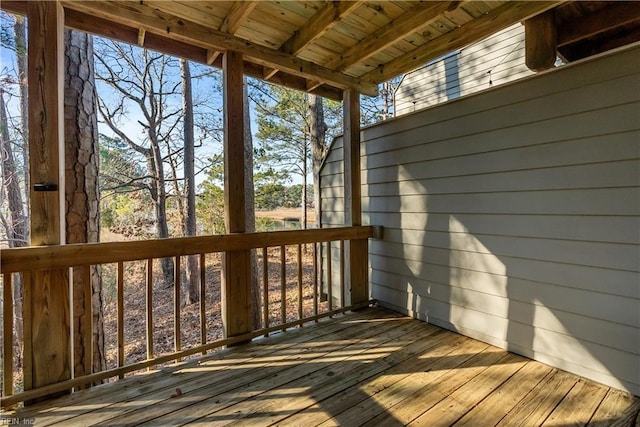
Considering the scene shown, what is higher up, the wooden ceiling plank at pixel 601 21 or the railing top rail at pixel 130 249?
the wooden ceiling plank at pixel 601 21

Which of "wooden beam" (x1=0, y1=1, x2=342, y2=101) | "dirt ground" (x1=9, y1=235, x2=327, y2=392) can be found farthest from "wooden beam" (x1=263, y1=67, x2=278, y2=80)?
"dirt ground" (x1=9, y1=235, x2=327, y2=392)

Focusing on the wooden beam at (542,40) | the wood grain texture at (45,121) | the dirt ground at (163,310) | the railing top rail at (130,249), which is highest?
the wooden beam at (542,40)

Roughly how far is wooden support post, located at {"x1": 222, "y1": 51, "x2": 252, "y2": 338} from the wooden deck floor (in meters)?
0.28

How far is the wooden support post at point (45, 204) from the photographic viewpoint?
5.39 feet

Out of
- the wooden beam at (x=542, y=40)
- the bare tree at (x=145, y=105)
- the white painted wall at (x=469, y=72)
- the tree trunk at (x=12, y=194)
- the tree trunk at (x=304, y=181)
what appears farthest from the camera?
the tree trunk at (x=304, y=181)

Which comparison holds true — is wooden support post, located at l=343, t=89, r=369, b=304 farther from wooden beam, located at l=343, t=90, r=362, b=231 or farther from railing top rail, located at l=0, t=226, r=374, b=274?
railing top rail, located at l=0, t=226, r=374, b=274

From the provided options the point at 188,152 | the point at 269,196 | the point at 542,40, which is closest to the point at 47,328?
the point at 542,40

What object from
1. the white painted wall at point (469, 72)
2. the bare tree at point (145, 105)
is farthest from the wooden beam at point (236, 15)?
the bare tree at point (145, 105)

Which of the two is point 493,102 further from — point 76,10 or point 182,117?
point 182,117

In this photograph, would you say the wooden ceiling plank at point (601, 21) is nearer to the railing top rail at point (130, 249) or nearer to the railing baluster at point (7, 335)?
the railing top rail at point (130, 249)

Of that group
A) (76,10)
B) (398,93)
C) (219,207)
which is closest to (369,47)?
(76,10)

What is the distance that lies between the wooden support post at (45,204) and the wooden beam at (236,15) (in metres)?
1.02

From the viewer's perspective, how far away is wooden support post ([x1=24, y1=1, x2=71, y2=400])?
1644 mm

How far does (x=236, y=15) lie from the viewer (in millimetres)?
2072
